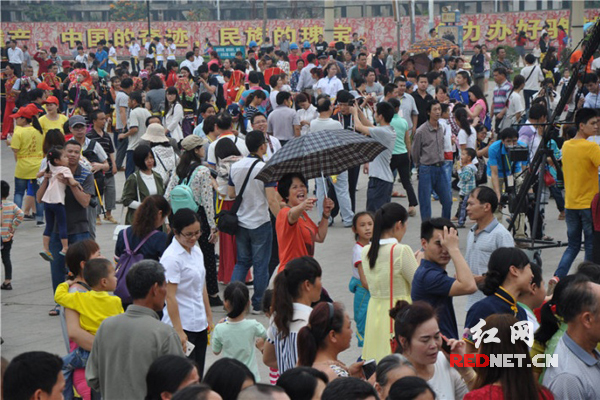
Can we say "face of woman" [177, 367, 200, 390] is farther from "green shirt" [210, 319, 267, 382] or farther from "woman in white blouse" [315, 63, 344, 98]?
"woman in white blouse" [315, 63, 344, 98]

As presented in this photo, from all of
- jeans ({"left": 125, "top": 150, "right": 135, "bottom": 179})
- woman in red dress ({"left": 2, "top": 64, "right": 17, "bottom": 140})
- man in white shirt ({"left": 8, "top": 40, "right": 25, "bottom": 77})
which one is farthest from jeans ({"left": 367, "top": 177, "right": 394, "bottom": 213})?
man in white shirt ({"left": 8, "top": 40, "right": 25, "bottom": 77})

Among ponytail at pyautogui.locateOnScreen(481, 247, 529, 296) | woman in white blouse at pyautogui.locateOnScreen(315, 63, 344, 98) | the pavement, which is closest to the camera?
ponytail at pyautogui.locateOnScreen(481, 247, 529, 296)

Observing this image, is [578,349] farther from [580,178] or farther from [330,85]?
[330,85]

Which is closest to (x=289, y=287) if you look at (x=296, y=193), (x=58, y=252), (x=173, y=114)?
(x=296, y=193)

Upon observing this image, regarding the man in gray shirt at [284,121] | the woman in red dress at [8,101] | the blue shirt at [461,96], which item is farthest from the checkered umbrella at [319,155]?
the woman in red dress at [8,101]

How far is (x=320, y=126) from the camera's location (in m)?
12.1

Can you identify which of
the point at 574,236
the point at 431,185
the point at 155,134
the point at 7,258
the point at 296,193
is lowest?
the point at 7,258

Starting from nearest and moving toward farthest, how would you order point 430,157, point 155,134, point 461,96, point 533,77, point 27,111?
point 155,134 → point 430,157 → point 27,111 → point 461,96 → point 533,77

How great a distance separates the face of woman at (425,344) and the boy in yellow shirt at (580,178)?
4.94 m

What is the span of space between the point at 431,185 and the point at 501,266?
22.7 feet

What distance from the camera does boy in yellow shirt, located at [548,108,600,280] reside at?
29.9ft

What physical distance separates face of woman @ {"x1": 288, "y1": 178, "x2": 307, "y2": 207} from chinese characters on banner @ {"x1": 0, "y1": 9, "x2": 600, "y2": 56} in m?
36.8

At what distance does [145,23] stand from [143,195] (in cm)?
4276

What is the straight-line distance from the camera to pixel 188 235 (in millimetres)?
6625
